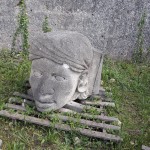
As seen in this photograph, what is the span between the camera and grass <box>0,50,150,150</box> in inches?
167

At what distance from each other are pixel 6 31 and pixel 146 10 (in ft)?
8.61

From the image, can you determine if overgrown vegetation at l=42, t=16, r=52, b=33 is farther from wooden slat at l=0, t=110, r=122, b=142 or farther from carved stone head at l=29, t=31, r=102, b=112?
wooden slat at l=0, t=110, r=122, b=142

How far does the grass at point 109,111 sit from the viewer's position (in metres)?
4.24

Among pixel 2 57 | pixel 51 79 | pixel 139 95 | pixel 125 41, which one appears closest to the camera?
pixel 51 79

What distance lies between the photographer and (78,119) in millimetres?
4516

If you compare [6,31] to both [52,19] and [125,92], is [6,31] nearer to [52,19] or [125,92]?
[52,19]

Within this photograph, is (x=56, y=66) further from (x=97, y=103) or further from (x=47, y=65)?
(x=97, y=103)

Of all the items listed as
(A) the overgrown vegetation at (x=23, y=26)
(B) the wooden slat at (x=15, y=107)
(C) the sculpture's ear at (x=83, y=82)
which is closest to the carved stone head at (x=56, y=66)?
(C) the sculpture's ear at (x=83, y=82)

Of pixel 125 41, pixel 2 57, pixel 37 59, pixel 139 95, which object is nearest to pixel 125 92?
pixel 139 95

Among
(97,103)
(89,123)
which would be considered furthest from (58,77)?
(97,103)

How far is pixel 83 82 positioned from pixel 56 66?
0.52 metres

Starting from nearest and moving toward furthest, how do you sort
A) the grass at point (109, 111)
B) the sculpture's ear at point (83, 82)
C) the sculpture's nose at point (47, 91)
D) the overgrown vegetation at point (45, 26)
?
1. the grass at point (109, 111)
2. the sculpture's nose at point (47, 91)
3. the sculpture's ear at point (83, 82)
4. the overgrown vegetation at point (45, 26)

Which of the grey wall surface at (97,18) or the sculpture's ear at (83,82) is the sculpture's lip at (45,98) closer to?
the sculpture's ear at (83,82)

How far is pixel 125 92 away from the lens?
5844 millimetres
